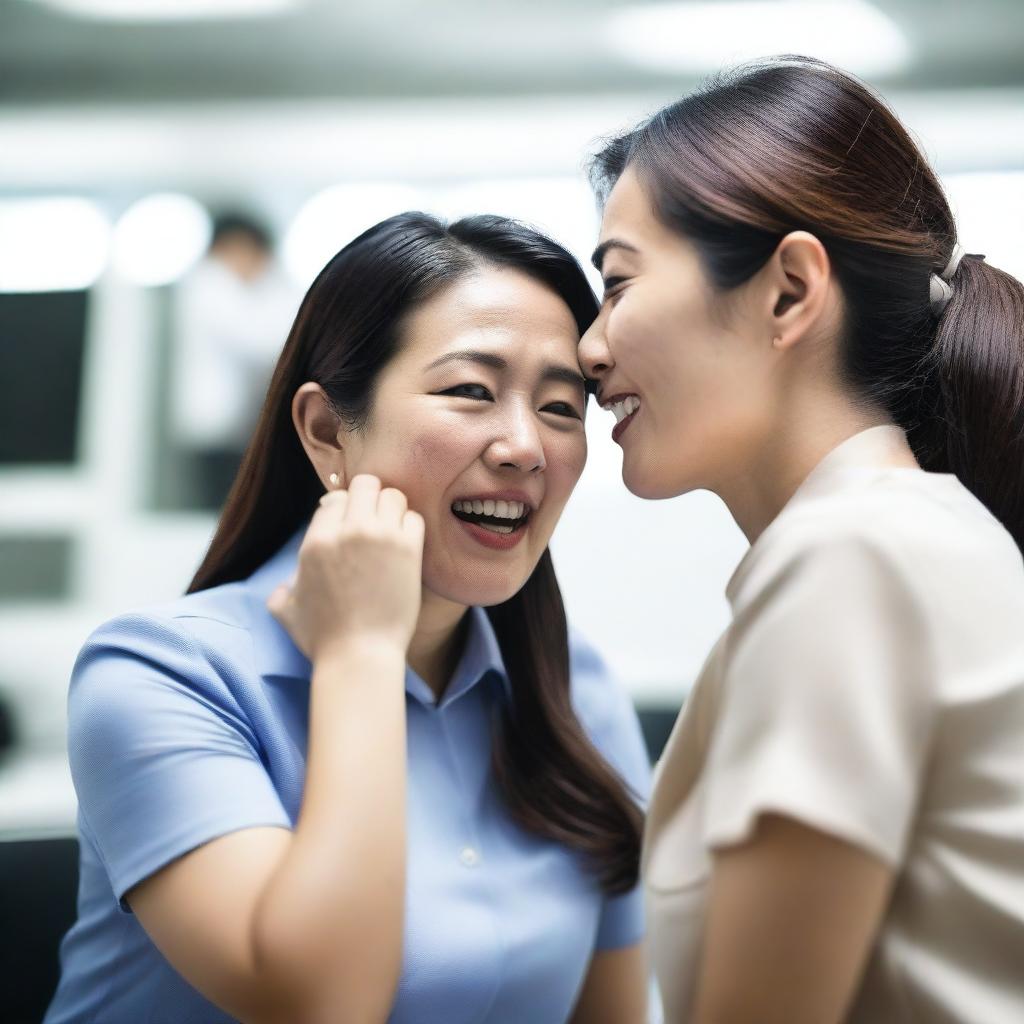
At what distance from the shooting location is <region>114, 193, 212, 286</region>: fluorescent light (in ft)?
16.5

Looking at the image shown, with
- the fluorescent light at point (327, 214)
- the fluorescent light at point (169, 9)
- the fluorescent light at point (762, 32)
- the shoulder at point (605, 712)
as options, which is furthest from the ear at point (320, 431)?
the fluorescent light at point (327, 214)

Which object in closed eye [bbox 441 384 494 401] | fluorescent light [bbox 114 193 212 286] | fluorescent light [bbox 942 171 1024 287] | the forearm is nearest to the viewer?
the forearm

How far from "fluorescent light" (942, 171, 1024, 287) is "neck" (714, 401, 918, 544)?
2756 mm

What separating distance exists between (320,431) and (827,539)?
0.74 m

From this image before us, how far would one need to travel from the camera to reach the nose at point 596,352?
1.38m

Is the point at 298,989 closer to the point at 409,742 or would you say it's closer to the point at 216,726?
the point at 216,726

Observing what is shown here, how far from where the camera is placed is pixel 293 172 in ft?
16.9

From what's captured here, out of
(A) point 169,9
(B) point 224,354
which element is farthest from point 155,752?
(A) point 169,9

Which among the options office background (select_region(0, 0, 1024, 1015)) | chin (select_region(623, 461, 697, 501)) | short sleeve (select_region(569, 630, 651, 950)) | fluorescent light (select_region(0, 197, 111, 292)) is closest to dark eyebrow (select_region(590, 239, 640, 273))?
chin (select_region(623, 461, 697, 501))

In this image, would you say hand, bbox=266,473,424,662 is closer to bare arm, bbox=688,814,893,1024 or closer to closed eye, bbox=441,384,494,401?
closed eye, bbox=441,384,494,401

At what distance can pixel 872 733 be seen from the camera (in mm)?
904

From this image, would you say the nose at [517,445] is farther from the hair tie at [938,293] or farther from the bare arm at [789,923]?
the bare arm at [789,923]

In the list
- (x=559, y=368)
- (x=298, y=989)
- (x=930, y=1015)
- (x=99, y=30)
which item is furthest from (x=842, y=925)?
(x=99, y=30)

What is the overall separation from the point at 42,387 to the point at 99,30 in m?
1.37
